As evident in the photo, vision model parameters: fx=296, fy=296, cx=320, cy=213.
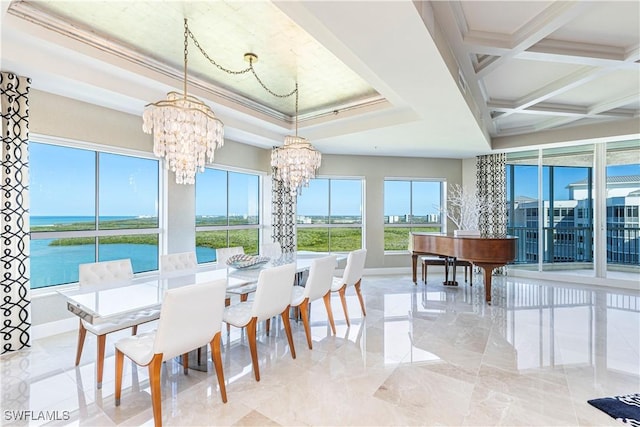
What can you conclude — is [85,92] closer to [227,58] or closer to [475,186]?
[227,58]

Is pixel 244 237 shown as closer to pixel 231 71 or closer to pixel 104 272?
pixel 104 272

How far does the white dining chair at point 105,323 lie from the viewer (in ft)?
8.04

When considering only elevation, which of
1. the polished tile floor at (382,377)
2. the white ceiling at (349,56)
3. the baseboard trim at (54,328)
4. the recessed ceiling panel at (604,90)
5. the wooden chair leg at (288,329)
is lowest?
the polished tile floor at (382,377)

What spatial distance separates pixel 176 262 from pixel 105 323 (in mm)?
1499

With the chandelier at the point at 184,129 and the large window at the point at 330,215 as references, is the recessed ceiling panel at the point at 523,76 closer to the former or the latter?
the chandelier at the point at 184,129

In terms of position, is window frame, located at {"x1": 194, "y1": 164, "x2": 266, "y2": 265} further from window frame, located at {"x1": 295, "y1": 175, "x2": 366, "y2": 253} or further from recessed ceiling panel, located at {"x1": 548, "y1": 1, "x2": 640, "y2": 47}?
recessed ceiling panel, located at {"x1": 548, "y1": 1, "x2": 640, "y2": 47}

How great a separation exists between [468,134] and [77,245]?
631 cm

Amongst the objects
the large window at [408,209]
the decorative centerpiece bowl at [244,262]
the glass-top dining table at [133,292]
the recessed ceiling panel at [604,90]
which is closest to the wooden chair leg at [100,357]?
the glass-top dining table at [133,292]

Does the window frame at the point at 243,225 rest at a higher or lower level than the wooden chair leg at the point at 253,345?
higher

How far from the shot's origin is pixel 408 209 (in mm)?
7363

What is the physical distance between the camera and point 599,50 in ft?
10.4

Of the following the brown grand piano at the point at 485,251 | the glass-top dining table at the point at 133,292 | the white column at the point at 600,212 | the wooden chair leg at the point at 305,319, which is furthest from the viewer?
the white column at the point at 600,212

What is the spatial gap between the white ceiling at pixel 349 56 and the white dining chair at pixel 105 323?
1.97 meters

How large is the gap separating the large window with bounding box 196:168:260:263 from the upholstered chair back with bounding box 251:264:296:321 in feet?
9.56
